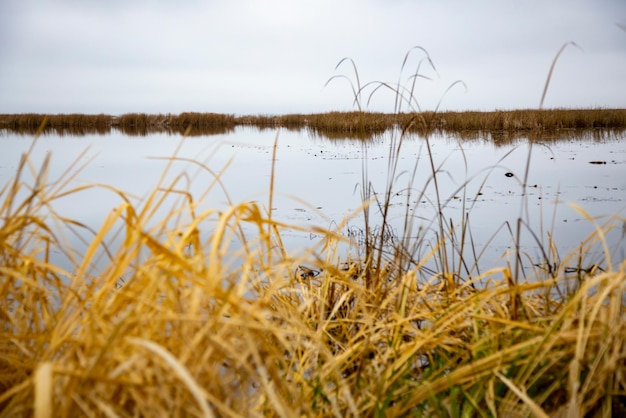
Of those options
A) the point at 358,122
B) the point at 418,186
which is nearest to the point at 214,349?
the point at 418,186

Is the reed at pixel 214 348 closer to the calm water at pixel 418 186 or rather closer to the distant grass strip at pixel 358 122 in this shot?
the calm water at pixel 418 186

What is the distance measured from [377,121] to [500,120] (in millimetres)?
4641

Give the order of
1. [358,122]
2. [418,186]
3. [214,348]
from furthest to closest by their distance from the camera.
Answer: [358,122]
[418,186]
[214,348]

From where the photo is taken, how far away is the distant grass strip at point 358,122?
20203 millimetres

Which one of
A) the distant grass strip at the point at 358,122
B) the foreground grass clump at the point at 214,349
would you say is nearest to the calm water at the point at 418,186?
the foreground grass clump at the point at 214,349

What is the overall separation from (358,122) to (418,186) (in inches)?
476

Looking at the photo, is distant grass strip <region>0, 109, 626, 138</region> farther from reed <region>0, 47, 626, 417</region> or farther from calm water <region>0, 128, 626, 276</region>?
reed <region>0, 47, 626, 417</region>

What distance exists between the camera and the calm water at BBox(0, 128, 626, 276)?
4305mm

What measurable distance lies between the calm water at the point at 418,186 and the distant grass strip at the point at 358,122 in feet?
7.01

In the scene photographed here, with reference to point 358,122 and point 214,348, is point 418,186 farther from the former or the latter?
point 358,122

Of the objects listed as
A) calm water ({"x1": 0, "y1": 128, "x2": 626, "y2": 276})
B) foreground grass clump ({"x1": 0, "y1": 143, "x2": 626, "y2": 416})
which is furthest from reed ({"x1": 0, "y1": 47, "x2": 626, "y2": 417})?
calm water ({"x1": 0, "y1": 128, "x2": 626, "y2": 276})

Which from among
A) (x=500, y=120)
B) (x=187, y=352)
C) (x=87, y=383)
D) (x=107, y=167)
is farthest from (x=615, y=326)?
(x=500, y=120)

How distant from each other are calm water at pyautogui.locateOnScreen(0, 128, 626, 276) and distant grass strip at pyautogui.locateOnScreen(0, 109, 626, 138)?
2.14m

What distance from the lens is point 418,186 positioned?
882 centimetres
